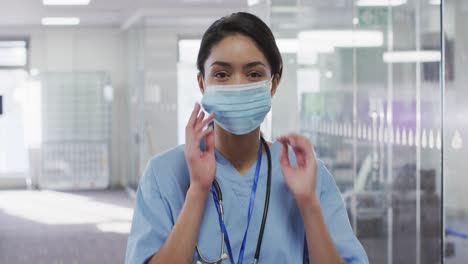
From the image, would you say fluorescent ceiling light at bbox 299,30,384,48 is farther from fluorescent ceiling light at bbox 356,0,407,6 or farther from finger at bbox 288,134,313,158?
finger at bbox 288,134,313,158

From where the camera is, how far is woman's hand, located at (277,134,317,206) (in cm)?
127

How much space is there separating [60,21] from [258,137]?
10.8 m

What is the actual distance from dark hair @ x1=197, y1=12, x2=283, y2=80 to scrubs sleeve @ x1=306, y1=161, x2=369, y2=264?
242mm

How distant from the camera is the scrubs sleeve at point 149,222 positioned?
133cm

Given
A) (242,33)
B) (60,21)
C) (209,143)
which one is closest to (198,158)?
(209,143)

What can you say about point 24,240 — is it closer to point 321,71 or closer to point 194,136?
point 321,71

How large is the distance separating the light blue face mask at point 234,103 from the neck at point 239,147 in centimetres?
2

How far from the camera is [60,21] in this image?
38.3ft

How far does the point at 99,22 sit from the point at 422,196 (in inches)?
376

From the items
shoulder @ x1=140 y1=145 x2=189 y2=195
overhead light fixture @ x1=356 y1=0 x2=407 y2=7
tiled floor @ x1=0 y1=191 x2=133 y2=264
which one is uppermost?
overhead light fixture @ x1=356 y1=0 x2=407 y2=7

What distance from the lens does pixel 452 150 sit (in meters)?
3.08

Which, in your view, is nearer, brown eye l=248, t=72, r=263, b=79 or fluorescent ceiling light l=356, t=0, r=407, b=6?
brown eye l=248, t=72, r=263, b=79

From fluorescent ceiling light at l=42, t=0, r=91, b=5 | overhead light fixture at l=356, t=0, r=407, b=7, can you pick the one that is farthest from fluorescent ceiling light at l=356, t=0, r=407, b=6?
fluorescent ceiling light at l=42, t=0, r=91, b=5

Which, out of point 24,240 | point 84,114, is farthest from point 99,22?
point 24,240
